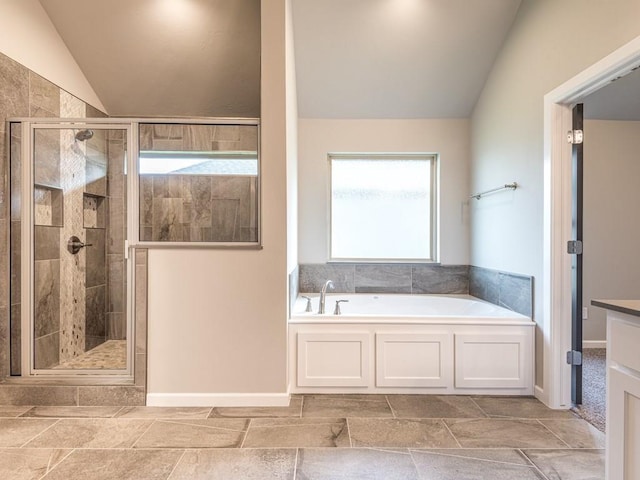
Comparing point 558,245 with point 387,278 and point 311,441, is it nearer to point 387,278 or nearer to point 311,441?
point 387,278

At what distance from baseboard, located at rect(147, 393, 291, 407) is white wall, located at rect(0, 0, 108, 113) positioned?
2.42 metres

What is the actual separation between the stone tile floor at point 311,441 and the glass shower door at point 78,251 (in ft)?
1.42

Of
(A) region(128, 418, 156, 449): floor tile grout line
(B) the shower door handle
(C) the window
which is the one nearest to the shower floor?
(A) region(128, 418, 156, 449): floor tile grout line

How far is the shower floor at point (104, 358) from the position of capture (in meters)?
2.41

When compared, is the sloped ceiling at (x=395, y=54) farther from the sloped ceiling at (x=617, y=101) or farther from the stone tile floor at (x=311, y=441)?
the stone tile floor at (x=311, y=441)

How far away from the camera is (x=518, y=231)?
2.63m

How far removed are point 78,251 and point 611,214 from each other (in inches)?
187

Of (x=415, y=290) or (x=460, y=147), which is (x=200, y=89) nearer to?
(x=460, y=147)

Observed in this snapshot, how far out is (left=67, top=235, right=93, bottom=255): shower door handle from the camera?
2787 mm

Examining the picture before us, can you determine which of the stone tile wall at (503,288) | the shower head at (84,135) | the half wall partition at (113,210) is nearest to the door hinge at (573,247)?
the stone tile wall at (503,288)

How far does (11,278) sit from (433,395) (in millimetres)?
2886

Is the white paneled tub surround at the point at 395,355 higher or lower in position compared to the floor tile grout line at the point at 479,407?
higher

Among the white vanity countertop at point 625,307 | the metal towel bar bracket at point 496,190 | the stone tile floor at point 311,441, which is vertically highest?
the metal towel bar bracket at point 496,190

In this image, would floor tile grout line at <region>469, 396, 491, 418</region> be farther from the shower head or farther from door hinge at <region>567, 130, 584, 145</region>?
the shower head
